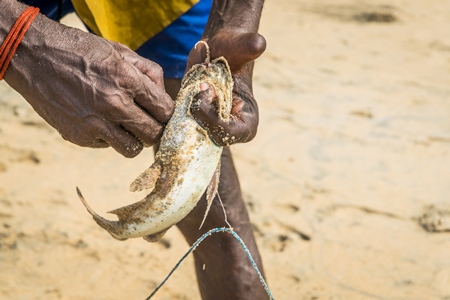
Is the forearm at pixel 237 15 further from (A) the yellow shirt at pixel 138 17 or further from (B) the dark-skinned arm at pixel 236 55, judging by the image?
(A) the yellow shirt at pixel 138 17

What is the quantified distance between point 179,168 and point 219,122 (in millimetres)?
155

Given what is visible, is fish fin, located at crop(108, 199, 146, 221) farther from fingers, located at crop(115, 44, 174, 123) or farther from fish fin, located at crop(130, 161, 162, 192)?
fingers, located at crop(115, 44, 174, 123)

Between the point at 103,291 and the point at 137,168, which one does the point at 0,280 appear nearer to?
the point at 103,291

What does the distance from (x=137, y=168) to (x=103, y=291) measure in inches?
40.4

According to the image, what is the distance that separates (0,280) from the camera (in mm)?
2697

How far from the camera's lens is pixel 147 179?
5.26 feet

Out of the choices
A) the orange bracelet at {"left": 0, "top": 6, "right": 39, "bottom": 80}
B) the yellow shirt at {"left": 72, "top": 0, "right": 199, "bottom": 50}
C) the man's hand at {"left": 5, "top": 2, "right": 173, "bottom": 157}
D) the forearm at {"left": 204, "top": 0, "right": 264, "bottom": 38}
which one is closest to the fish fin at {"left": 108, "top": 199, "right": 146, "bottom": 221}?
the man's hand at {"left": 5, "top": 2, "right": 173, "bottom": 157}

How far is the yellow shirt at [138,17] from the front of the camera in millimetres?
2195

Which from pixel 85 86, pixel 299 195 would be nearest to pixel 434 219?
pixel 299 195

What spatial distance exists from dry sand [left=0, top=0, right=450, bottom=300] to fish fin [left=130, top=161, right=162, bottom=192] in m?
1.19

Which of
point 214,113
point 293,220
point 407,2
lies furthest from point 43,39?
point 407,2

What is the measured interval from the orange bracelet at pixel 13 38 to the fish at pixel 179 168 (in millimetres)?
414

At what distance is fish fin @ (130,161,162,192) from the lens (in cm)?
159

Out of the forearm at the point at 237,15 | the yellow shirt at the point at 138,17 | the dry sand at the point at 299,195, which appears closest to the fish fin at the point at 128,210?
the forearm at the point at 237,15
